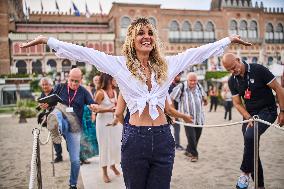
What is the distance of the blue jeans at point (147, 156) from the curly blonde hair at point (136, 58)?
1.26 feet

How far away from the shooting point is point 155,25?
4322 centimetres

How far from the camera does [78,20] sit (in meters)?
49.1

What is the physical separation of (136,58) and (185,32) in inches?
1810

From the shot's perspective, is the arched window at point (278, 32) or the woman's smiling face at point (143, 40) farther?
the arched window at point (278, 32)

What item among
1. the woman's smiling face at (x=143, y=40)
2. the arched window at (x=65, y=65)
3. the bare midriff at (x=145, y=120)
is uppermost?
the arched window at (x=65, y=65)

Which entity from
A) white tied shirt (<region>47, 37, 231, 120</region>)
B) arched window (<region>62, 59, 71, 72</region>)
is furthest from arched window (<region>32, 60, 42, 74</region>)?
white tied shirt (<region>47, 37, 231, 120</region>)

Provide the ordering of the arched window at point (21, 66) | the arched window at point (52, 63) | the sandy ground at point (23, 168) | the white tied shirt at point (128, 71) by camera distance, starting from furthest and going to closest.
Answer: the arched window at point (52, 63)
the arched window at point (21, 66)
the sandy ground at point (23, 168)
the white tied shirt at point (128, 71)

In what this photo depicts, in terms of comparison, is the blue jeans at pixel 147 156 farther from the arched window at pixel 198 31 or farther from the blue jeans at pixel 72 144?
the arched window at pixel 198 31

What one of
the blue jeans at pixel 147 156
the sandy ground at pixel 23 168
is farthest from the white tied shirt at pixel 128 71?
the sandy ground at pixel 23 168

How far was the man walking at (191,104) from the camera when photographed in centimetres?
630

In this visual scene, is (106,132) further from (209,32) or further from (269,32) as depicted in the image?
(269,32)

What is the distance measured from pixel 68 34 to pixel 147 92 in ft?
134

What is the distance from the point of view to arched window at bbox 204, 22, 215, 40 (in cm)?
4764

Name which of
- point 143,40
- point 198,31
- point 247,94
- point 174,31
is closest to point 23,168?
point 247,94
